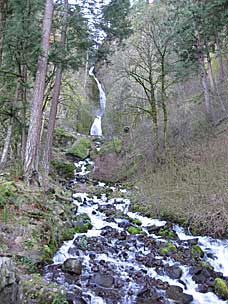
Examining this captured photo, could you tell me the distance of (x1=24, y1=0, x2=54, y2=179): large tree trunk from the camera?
31.6 ft

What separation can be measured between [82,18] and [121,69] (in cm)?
413

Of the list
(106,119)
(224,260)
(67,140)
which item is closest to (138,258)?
(224,260)

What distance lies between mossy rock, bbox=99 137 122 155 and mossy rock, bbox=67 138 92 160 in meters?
0.99

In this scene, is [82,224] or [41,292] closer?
[41,292]

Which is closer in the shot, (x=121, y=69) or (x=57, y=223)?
(x=57, y=223)

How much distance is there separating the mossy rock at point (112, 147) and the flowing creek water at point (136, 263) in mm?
10532

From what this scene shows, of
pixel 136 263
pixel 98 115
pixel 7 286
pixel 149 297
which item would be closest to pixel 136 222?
pixel 136 263

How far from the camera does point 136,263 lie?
7.57m

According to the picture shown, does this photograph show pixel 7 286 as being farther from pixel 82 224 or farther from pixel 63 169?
pixel 63 169

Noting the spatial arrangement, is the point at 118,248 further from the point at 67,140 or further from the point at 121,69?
the point at 67,140

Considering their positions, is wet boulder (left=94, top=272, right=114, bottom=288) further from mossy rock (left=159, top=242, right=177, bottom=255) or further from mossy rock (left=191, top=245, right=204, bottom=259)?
mossy rock (left=191, top=245, right=204, bottom=259)

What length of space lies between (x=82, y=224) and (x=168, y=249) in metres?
2.65

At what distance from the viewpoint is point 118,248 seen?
8.28 metres

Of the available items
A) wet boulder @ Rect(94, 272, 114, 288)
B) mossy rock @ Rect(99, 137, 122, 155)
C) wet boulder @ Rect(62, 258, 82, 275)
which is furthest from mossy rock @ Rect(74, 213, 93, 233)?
mossy rock @ Rect(99, 137, 122, 155)
